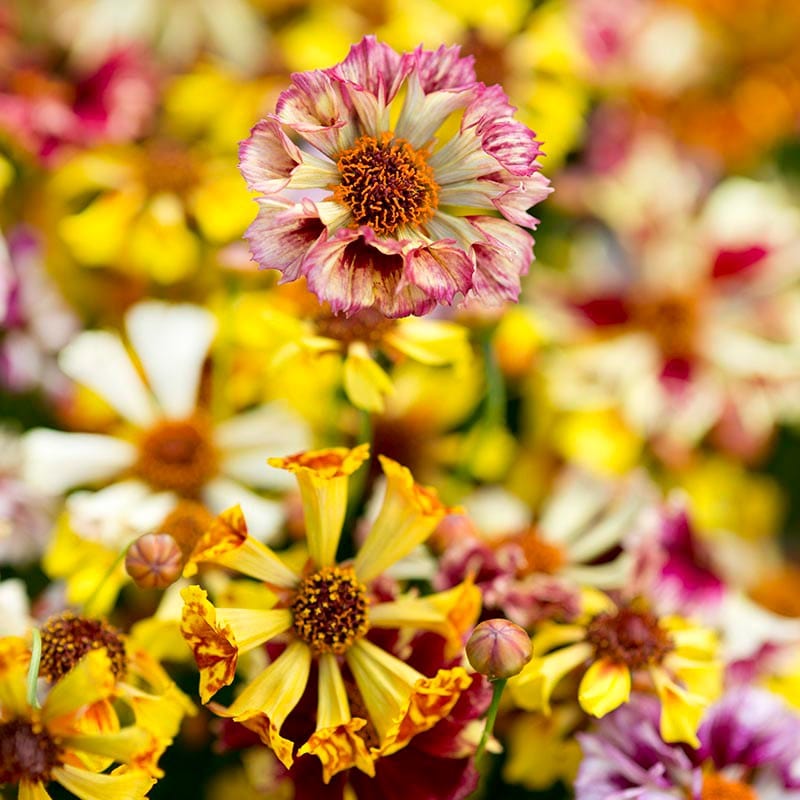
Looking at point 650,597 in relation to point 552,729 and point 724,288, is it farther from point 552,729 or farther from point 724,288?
point 724,288

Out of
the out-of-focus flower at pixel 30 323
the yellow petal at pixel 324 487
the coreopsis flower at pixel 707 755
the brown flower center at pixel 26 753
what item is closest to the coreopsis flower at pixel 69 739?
the brown flower center at pixel 26 753

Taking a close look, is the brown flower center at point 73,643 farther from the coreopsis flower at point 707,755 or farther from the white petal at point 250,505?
the coreopsis flower at point 707,755

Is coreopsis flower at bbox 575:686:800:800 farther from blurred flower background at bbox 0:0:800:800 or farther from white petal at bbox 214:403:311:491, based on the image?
white petal at bbox 214:403:311:491

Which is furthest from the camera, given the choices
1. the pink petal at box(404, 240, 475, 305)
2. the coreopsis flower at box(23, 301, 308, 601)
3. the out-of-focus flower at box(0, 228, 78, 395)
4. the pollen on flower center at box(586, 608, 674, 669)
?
the out-of-focus flower at box(0, 228, 78, 395)

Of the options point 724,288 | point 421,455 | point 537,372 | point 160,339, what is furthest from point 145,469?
point 724,288

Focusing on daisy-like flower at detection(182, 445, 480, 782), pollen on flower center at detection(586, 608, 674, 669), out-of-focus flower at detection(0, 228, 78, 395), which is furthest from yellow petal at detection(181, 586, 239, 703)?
out-of-focus flower at detection(0, 228, 78, 395)

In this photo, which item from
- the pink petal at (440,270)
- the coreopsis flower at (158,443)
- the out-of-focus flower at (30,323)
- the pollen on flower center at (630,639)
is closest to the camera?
the pink petal at (440,270)
